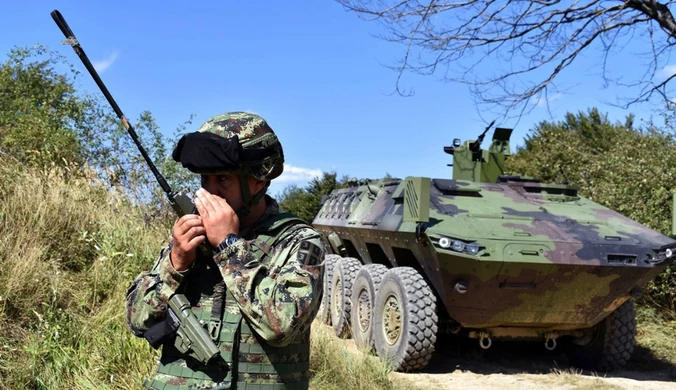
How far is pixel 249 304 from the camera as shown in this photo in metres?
1.94

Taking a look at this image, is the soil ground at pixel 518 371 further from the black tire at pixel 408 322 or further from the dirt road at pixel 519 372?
the black tire at pixel 408 322

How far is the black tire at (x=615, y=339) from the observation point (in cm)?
677

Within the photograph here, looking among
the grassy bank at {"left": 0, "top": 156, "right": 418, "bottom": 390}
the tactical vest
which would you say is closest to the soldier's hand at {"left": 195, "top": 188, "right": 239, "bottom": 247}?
the tactical vest

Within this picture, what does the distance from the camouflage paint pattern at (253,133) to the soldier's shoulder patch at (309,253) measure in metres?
0.24

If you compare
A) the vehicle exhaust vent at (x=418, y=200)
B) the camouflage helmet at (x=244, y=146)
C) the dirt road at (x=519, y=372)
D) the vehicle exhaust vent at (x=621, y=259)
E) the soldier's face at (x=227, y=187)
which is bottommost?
the dirt road at (x=519, y=372)

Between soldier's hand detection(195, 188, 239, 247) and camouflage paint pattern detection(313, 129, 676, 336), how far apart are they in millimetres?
4064

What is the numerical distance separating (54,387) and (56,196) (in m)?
2.15

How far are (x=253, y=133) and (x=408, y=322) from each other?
4499 mm

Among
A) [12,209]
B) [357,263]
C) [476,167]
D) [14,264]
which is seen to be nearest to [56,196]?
[12,209]

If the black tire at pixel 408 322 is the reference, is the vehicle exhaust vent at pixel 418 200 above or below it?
above

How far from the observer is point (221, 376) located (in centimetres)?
204

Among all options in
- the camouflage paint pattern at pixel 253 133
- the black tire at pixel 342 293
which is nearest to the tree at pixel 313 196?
the black tire at pixel 342 293

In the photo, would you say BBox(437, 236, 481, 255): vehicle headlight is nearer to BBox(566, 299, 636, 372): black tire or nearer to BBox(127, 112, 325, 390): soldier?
BBox(566, 299, 636, 372): black tire

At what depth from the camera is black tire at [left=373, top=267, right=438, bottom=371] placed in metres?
6.34
